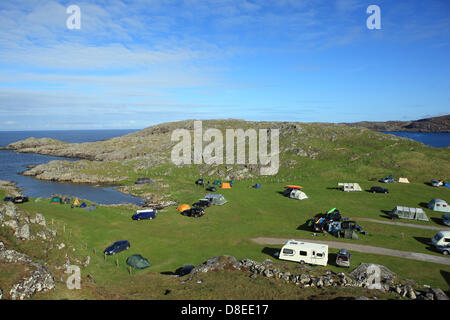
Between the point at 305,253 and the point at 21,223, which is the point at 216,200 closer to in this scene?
the point at 305,253

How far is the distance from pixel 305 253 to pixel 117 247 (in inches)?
960

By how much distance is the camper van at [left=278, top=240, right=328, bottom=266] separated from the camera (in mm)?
29377

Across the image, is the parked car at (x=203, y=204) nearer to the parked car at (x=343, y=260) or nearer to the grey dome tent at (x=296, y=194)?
the grey dome tent at (x=296, y=194)

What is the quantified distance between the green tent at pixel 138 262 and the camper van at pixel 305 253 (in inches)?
650

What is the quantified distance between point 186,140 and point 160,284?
369 ft

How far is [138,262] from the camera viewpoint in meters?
30.6

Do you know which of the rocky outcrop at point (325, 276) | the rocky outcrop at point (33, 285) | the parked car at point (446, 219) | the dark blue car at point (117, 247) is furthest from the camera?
the parked car at point (446, 219)

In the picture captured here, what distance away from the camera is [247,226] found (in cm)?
4353

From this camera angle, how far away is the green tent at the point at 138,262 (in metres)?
30.3

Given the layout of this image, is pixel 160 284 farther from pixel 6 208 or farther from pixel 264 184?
pixel 264 184

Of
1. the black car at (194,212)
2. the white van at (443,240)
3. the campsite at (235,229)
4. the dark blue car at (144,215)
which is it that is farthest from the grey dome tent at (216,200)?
the white van at (443,240)

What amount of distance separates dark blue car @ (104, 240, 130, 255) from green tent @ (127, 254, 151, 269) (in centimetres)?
333

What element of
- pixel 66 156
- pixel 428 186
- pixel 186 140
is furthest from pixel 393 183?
pixel 66 156

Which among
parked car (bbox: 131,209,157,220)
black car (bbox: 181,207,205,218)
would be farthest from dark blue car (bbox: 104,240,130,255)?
black car (bbox: 181,207,205,218)
